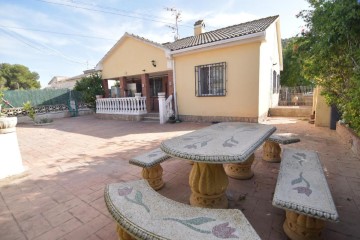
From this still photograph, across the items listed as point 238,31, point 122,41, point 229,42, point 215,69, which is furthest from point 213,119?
point 122,41

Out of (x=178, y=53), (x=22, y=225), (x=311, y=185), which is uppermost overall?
(x=178, y=53)

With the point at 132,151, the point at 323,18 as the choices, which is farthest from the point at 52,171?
the point at 323,18

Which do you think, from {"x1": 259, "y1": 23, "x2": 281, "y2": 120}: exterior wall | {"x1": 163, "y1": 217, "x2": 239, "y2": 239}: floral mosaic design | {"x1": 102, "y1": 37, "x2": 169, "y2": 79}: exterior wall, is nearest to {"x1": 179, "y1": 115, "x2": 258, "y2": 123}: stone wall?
{"x1": 259, "y1": 23, "x2": 281, "y2": 120}: exterior wall

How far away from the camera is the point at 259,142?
2410 mm

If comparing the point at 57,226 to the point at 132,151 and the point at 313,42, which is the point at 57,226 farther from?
the point at 313,42

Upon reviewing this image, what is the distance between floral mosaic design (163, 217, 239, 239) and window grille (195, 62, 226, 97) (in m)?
7.58

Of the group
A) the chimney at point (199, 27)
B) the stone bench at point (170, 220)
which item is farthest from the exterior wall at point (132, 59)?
the stone bench at point (170, 220)

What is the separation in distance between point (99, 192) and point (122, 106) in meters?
9.11

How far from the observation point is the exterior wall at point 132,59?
10.3m

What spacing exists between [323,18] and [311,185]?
342cm

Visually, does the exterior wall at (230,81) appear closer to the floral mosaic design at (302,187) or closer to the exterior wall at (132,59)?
the exterior wall at (132,59)

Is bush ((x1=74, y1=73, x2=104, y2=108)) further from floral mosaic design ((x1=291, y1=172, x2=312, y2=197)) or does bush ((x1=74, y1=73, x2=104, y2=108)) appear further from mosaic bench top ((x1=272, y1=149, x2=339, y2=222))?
floral mosaic design ((x1=291, y1=172, x2=312, y2=197))

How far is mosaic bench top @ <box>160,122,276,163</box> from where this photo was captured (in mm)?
1910

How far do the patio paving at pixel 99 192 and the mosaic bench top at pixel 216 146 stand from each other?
36.3 inches
